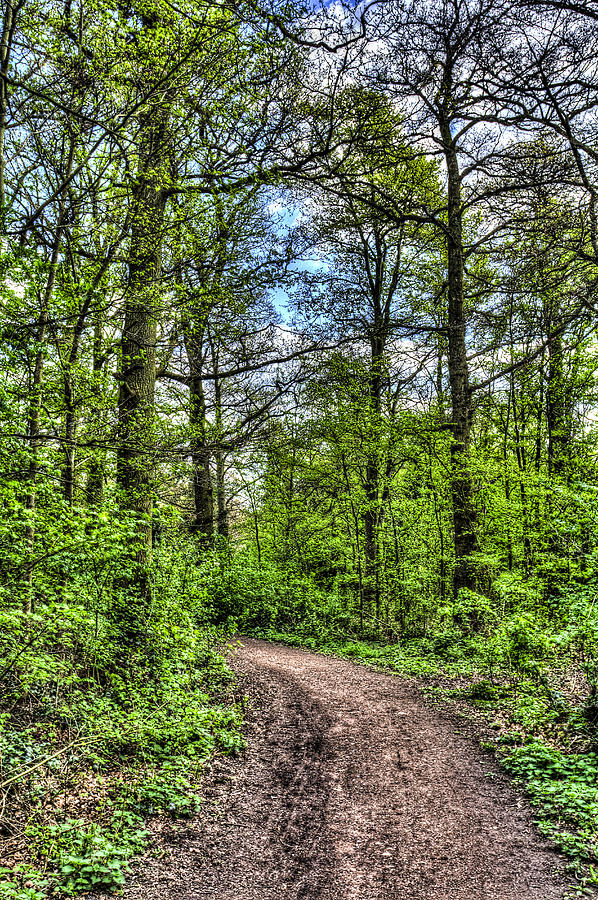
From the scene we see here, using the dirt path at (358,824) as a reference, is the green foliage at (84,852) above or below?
above

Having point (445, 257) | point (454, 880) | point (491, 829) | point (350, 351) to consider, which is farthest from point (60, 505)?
point (445, 257)

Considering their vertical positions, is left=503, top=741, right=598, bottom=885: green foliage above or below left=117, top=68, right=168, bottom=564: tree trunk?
below

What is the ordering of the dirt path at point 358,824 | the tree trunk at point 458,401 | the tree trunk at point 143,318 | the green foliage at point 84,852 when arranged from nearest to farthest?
the green foliage at point 84,852 → the dirt path at point 358,824 → the tree trunk at point 143,318 → the tree trunk at point 458,401

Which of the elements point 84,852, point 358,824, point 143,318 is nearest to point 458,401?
point 143,318

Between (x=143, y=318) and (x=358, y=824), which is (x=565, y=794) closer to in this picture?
(x=358, y=824)

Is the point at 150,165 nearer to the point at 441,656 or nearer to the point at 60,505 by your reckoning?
the point at 60,505

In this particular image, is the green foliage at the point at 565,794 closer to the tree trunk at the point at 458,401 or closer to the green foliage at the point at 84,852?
the green foliage at the point at 84,852

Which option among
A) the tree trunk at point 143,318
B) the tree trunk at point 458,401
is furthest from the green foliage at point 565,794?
the tree trunk at point 458,401

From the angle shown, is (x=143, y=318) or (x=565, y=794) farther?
(x=143, y=318)

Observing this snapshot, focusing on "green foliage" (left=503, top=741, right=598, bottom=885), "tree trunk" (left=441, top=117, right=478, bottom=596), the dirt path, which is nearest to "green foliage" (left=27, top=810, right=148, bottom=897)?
the dirt path

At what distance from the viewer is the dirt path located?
3.59m

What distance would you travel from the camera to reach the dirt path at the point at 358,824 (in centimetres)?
359

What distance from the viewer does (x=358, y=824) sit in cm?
436

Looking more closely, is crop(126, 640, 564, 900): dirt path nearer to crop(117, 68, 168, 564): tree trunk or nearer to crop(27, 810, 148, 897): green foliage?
crop(27, 810, 148, 897): green foliage
